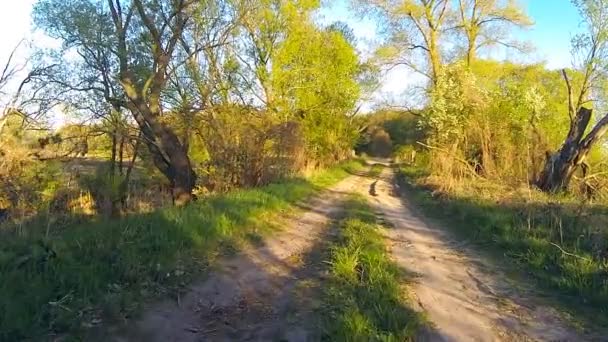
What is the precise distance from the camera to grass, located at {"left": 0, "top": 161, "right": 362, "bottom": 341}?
4.60 metres

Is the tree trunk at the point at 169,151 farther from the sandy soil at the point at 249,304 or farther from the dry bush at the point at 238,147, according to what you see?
the sandy soil at the point at 249,304

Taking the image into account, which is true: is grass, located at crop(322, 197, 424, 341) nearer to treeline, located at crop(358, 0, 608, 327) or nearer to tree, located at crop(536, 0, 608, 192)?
treeline, located at crop(358, 0, 608, 327)

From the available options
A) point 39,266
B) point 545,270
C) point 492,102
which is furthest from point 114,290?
point 492,102

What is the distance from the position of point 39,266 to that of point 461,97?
1977 cm

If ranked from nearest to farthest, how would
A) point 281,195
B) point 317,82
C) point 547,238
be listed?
1. point 547,238
2. point 281,195
3. point 317,82

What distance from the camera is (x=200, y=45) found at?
20438mm

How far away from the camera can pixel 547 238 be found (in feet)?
29.1

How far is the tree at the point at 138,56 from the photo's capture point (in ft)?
55.1

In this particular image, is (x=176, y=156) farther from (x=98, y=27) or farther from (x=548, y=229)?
(x=548, y=229)

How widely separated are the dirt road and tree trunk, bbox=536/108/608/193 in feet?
29.0

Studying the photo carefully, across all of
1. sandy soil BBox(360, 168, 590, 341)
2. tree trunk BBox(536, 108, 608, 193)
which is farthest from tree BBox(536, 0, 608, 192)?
sandy soil BBox(360, 168, 590, 341)

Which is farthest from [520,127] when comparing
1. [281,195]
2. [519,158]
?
[281,195]

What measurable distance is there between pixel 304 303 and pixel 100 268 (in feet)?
8.43

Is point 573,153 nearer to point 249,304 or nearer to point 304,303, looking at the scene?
point 304,303
